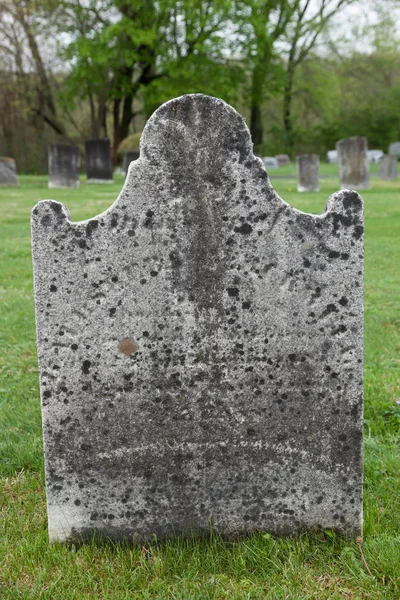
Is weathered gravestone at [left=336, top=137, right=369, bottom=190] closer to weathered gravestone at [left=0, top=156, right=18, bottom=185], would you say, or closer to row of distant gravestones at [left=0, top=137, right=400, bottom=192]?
row of distant gravestones at [left=0, top=137, right=400, bottom=192]

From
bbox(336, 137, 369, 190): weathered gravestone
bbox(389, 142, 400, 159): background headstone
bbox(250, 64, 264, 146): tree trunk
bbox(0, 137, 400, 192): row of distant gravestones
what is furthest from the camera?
bbox(389, 142, 400, 159): background headstone

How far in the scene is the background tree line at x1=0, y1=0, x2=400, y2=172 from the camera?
103 feet

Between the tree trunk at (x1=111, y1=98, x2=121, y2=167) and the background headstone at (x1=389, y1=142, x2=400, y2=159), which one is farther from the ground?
the tree trunk at (x1=111, y1=98, x2=121, y2=167)

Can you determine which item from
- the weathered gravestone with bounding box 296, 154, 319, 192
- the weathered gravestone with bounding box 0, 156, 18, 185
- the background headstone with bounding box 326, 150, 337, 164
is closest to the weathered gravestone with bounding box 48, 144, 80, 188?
the weathered gravestone with bounding box 0, 156, 18, 185

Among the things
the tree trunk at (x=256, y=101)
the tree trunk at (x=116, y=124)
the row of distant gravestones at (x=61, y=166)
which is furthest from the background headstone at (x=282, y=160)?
the row of distant gravestones at (x=61, y=166)

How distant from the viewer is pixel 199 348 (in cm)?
250

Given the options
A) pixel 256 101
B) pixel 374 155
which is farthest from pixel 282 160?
pixel 374 155

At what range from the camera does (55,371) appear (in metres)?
2.49

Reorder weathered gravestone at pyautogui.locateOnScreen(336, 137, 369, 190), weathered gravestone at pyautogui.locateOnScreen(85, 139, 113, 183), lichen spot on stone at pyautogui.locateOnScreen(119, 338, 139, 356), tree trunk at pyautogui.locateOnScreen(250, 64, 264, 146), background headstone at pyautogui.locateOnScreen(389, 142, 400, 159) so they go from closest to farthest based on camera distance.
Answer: lichen spot on stone at pyautogui.locateOnScreen(119, 338, 139, 356) < weathered gravestone at pyautogui.locateOnScreen(336, 137, 369, 190) < weathered gravestone at pyautogui.locateOnScreen(85, 139, 113, 183) < tree trunk at pyautogui.locateOnScreen(250, 64, 264, 146) < background headstone at pyautogui.locateOnScreen(389, 142, 400, 159)

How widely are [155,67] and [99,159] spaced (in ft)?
36.9

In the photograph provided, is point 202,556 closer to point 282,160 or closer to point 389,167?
point 389,167

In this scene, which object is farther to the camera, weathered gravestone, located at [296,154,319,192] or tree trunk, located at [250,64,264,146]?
tree trunk, located at [250,64,264,146]

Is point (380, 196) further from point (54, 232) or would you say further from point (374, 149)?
point (374, 149)

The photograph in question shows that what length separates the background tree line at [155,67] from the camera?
31406 mm
